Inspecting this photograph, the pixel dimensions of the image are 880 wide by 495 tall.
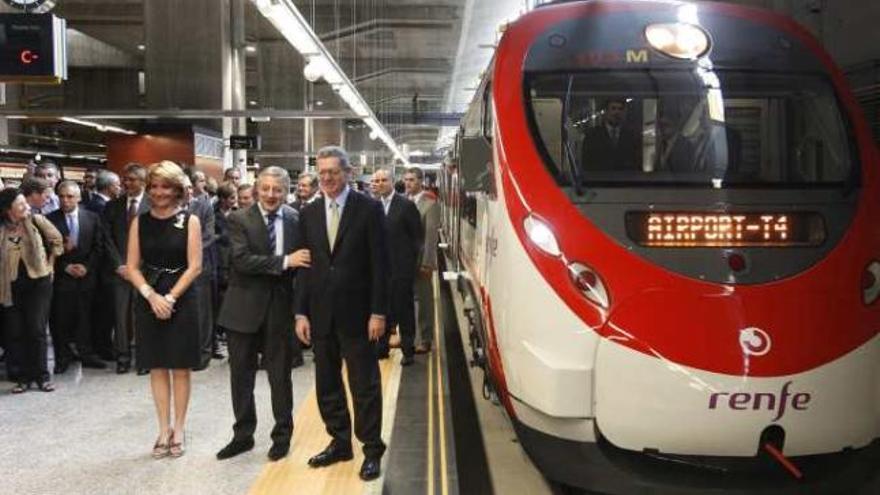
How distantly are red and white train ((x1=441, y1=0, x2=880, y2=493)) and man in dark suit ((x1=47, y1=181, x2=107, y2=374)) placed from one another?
402cm

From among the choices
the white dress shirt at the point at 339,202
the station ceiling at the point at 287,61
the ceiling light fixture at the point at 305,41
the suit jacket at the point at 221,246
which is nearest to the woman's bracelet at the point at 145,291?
the white dress shirt at the point at 339,202

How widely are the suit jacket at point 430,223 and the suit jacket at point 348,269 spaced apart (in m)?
4.05

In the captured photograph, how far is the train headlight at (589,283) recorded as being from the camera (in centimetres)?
326

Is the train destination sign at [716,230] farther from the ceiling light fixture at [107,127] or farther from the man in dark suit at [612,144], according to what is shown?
the ceiling light fixture at [107,127]

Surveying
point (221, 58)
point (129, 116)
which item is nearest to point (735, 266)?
point (129, 116)

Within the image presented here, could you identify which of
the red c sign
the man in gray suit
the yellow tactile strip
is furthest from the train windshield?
the red c sign

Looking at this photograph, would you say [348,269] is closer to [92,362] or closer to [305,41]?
[92,362]

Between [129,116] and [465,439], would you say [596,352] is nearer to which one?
[465,439]

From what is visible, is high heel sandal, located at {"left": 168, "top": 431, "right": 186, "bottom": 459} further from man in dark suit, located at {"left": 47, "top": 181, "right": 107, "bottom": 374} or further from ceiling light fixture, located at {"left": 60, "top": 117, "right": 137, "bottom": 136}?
ceiling light fixture, located at {"left": 60, "top": 117, "right": 137, "bottom": 136}

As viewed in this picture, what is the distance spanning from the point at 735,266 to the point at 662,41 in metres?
1.19

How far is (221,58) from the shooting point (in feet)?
59.6

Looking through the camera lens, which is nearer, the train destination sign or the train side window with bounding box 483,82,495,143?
the train destination sign

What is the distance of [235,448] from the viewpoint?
443 centimetres

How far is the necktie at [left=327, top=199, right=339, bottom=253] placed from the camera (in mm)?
4105
